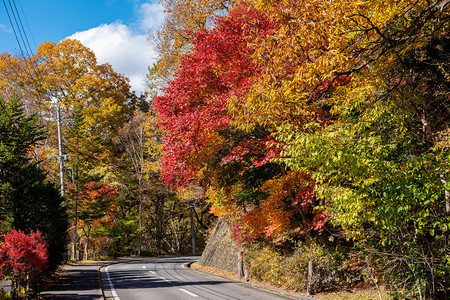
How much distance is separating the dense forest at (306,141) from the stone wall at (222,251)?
123 inches

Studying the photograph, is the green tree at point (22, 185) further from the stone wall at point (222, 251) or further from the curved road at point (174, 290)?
the stone wall at point (222, 251)

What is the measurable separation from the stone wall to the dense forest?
312cm

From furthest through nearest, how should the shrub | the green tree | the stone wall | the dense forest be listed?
the stone wall, the green tree, the shrub, the dense forest

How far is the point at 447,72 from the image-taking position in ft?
22.0

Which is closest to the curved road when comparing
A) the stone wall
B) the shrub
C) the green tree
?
the shrub

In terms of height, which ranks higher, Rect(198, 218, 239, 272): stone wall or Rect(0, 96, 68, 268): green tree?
Rect(0, 96, 68, 268): green tree

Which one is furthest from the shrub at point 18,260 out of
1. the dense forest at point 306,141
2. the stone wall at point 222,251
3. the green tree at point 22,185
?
the stone wall at point 222,251

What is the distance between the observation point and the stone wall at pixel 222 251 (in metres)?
18.9

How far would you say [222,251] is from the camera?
20.6 meters

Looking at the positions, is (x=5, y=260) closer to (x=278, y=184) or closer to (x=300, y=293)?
(x=278, y=184)

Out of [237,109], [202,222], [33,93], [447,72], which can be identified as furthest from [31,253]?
[202,222]

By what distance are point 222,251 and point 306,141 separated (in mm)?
15876

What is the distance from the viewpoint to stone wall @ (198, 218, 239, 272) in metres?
18.9

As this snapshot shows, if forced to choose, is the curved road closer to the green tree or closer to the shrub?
the shrub
